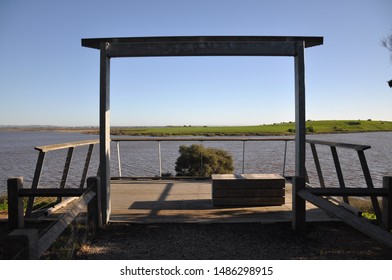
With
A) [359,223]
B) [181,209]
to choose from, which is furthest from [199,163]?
[359,223]

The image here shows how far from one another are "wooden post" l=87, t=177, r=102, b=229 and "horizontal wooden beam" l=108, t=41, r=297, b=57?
158 centimetres

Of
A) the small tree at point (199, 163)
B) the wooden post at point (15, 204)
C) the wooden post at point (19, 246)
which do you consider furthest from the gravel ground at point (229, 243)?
the small tree at point (199, 163)

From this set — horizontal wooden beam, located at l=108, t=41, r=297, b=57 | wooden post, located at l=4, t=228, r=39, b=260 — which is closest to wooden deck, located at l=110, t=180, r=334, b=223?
horizontal wooden beam, located at l=108, t=41, r=297, b=57

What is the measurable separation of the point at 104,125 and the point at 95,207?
1.00m

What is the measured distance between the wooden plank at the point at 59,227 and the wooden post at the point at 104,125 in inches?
23.5

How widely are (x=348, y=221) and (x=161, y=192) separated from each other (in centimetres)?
388

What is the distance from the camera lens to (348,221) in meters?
2.61

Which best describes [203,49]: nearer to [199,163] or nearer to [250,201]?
[250,201]

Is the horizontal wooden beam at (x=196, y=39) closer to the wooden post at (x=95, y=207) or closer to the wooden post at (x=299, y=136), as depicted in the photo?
the wooden post at (x=299, y=136)

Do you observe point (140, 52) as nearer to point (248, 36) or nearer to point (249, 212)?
point (248, 36)

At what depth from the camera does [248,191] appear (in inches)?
196


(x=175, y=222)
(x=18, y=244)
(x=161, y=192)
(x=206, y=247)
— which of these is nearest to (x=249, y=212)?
(x=175, y=222)

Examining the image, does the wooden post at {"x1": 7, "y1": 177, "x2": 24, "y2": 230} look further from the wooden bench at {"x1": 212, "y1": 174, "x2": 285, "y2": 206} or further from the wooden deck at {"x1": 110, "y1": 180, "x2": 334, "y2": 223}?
the wooden bench at {"x1": 212, "y1": 174, "x2": 285, "y2": 206}

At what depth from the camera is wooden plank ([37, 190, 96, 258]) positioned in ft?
6.78
